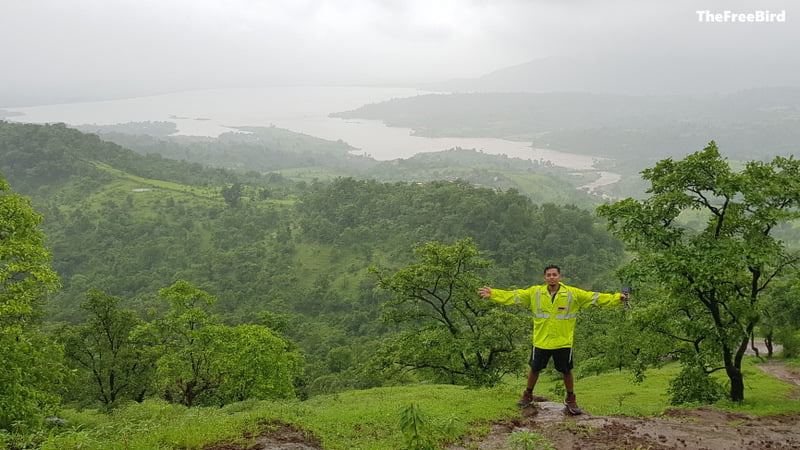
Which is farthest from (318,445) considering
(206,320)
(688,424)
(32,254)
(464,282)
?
(206,320)

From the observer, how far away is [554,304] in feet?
Result: 32.8

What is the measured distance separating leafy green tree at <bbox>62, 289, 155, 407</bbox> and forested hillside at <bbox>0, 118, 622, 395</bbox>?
89.4 ft

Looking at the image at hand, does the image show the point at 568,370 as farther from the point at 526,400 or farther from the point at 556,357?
the point at 526,400

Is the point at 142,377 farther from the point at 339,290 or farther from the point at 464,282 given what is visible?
the point at 339,290

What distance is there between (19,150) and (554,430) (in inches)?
6792

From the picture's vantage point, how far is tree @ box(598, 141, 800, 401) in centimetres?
1109

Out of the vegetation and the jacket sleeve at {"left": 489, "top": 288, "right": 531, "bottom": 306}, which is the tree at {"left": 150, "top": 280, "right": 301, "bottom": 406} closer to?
the vegetation

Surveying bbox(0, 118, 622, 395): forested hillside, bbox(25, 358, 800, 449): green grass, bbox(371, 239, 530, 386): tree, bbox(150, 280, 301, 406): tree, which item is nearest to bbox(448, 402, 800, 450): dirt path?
bbox(25, 358, 800, 449): green grass

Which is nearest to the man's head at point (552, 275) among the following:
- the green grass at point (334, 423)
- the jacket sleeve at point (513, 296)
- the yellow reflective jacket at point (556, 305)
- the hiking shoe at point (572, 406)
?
the yellow reflective jacket at point (556, 305)

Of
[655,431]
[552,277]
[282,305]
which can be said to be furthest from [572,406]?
[282,305]

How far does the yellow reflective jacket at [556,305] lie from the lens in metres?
10.0

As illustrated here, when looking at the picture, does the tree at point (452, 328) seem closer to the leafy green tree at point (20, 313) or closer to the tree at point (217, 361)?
the tree at point (217, 361)

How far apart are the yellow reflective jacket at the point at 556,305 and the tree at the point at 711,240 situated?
2075mm

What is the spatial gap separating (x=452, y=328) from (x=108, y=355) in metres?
21.6
